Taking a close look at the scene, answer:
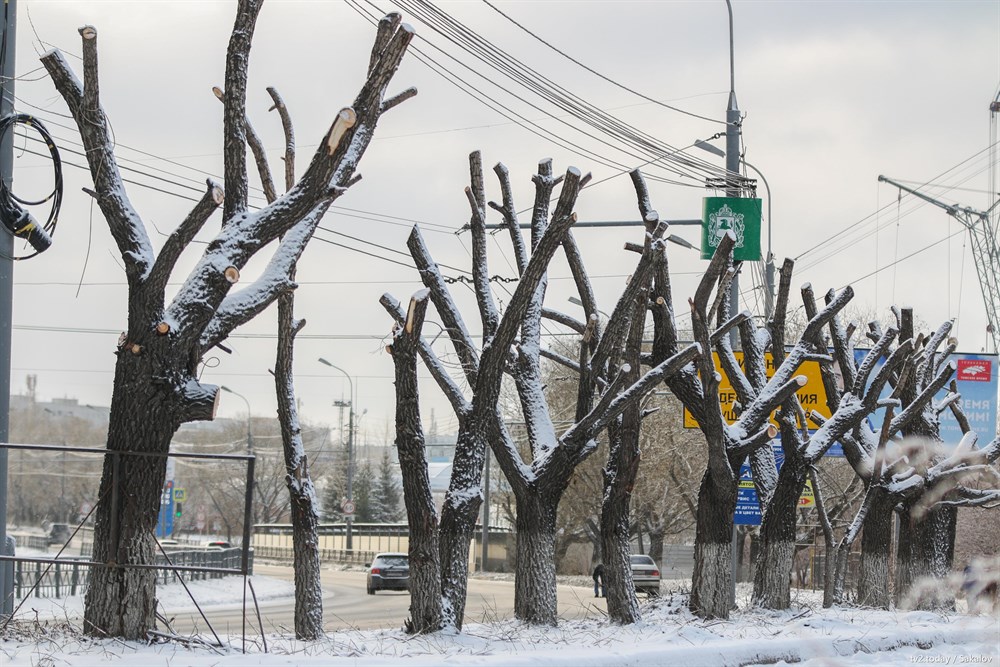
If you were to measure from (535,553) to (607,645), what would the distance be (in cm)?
315

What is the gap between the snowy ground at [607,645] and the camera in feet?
29.3

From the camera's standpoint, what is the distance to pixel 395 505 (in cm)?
8669

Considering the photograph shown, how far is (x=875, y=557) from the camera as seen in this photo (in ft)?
67.2

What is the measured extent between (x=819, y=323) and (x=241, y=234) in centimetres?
1055

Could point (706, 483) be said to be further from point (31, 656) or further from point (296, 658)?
point (31, 656)

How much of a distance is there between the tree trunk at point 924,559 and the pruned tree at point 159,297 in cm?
1479

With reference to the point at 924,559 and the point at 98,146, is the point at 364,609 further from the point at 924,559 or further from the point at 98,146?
the point at 98,146

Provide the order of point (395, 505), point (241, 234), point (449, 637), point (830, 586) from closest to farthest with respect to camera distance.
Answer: point (241, 234) → point (449, 637) → point (830, 586) → point (395, 505)

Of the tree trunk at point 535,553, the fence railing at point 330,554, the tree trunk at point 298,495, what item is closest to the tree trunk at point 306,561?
the tree trunk at point 298,495

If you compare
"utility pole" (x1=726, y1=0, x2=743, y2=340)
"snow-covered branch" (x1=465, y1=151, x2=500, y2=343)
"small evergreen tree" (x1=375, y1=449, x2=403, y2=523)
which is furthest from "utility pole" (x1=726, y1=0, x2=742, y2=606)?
"small evergreen tree" (x1=375, y1=449, x2=403, y2=523)

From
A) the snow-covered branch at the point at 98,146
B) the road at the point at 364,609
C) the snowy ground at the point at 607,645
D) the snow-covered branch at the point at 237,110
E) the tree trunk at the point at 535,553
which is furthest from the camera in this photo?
the road at the point at 364,609

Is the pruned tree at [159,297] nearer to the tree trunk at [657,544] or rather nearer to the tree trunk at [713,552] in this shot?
the tree trunk at [713,552]

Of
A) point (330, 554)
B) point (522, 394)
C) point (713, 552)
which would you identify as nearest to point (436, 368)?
point (522, 394)

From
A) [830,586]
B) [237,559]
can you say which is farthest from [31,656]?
[237,559]
